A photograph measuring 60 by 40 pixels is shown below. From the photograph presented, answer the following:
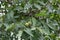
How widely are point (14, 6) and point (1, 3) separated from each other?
17cm

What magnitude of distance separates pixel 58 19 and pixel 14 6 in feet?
1.13

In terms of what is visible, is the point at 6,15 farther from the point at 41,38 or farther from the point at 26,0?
the point at 41,38

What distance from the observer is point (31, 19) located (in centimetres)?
122

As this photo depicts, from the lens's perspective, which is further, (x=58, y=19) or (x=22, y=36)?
(x=58, y=19)

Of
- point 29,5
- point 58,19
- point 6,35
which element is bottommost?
point 6,35

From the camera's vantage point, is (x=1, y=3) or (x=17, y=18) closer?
(x=17, y=18)

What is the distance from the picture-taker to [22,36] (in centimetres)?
123

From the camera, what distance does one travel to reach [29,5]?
122 cm

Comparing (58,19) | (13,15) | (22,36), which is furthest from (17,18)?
(58,19)

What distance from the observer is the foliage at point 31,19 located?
47.3 inches

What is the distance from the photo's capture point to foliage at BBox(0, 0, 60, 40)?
1.20 metres

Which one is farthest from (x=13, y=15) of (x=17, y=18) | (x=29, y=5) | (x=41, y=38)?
(x=41, y=38)

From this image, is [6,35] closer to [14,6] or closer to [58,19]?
[14,6]

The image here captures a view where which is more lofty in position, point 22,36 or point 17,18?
point 17,18
